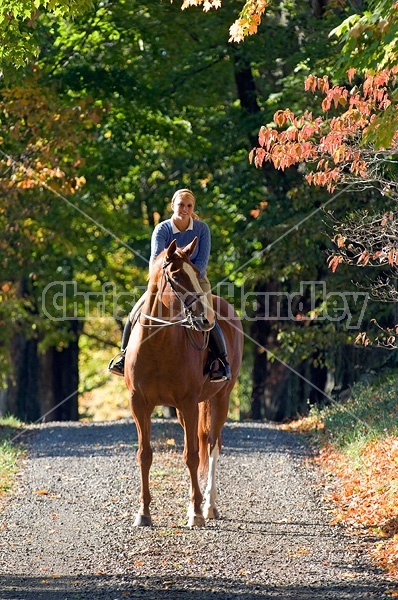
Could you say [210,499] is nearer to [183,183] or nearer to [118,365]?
[118,365]

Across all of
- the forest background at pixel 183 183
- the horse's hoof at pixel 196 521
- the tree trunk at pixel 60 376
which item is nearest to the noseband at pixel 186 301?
the horse's hoof at pixel 196 521

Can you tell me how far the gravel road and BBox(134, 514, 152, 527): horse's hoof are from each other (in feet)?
0.42

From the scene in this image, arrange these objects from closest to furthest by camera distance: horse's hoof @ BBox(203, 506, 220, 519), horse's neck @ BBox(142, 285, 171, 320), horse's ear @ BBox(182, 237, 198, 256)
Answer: horse's ear @ BBox(182, 237, 198, 256) < horse's neck @ BBox(142, 285, 171, 320) < horse's hoof @ BBox(203, 506, 220, 519)

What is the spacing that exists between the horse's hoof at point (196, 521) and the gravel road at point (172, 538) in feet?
0.27

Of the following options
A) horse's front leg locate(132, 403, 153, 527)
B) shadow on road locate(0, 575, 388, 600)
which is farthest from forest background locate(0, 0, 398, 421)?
shadow on road locate(0, 575, 388, 600)

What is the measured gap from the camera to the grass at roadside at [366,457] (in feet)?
33.5

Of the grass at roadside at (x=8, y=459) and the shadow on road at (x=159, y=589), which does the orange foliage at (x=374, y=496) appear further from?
the grass at roadside at (x=8, y=459)

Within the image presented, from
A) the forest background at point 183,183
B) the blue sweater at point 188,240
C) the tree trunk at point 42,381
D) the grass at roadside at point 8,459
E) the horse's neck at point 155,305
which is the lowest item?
the grass at roadside at point 8,459

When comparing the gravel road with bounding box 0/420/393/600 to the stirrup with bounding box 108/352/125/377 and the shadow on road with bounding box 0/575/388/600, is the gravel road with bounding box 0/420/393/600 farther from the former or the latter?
the stirrup with bounding box 108/352/125/377

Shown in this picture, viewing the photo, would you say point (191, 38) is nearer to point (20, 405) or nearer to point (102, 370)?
point (20, 405)

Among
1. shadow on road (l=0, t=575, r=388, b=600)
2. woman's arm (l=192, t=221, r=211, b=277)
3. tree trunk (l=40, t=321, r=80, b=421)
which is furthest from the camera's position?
tree trunk (l=40, t=321, r=80, b=421)

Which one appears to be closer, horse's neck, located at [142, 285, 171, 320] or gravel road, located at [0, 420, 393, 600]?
gravel road, located at [0, 420, 393, 600]

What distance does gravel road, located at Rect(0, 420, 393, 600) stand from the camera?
8.22m

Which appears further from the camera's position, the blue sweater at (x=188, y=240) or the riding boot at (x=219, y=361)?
the riding boot at (x=219, y=361)
